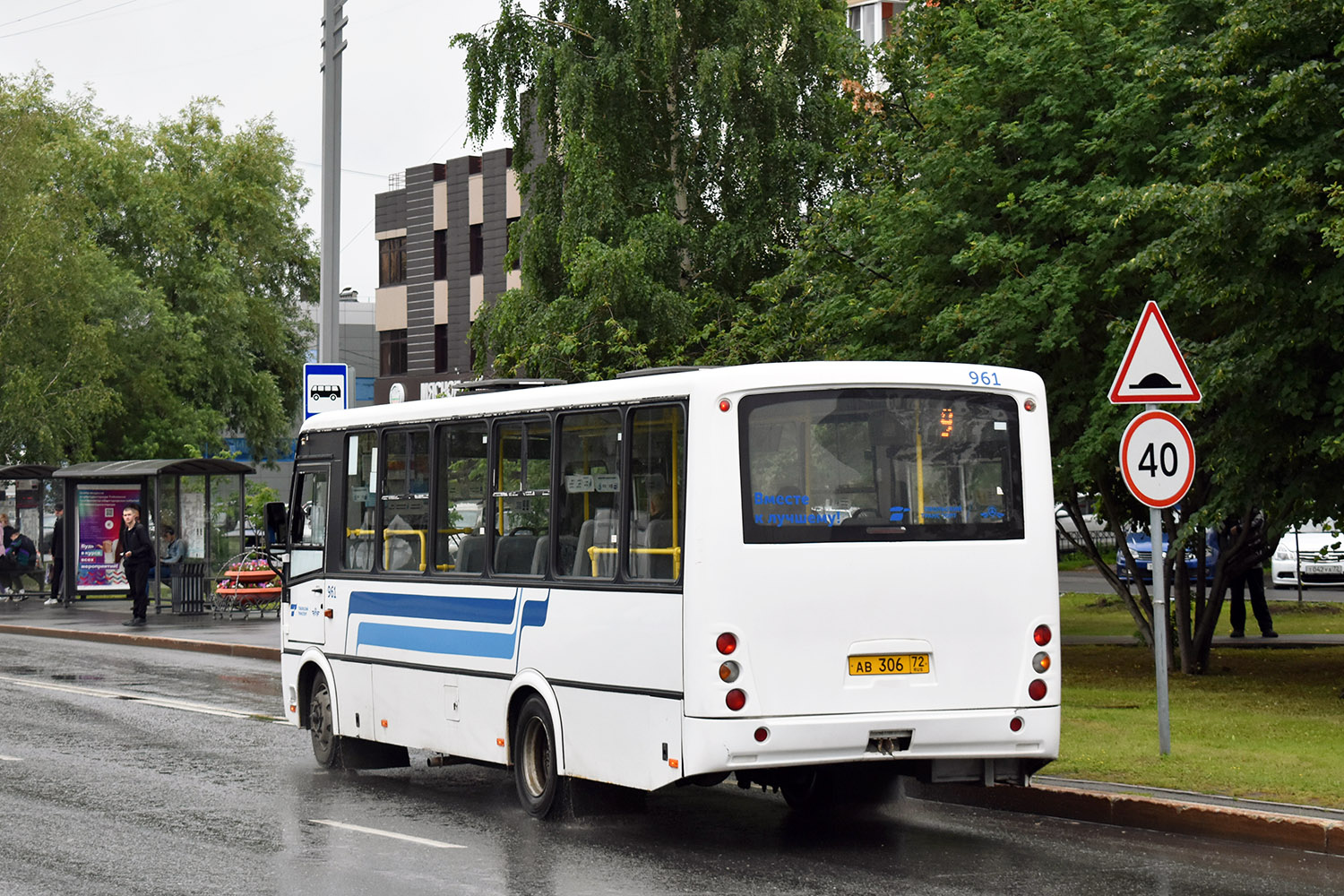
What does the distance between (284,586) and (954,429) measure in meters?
6.36

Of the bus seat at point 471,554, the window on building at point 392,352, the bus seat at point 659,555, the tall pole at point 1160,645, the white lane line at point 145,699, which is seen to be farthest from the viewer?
the window on building at point 392,352

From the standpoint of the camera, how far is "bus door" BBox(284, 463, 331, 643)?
13.7 metres

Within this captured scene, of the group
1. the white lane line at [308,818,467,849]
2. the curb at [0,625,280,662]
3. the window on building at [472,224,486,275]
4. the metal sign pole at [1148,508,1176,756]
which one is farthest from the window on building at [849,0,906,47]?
the white lane line at [308,818,467,849]

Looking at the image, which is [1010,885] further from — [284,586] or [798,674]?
[284,586]

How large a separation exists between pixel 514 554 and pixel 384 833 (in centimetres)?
185

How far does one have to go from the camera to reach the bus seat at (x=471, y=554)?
38.4 feet

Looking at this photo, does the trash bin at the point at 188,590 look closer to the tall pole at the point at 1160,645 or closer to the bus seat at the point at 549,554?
the bus seat at the point at 549,554

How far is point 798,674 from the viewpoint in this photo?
9602 millimetres

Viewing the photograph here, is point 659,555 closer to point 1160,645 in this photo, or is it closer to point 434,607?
point 434,607

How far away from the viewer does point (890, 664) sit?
9.83 meters

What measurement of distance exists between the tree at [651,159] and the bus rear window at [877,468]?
65.9ft

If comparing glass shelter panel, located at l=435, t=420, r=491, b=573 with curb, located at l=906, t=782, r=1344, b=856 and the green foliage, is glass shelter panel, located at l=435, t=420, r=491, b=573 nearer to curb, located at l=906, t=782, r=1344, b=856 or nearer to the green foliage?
curb, located at l=906, t=782, r=1344, b=856

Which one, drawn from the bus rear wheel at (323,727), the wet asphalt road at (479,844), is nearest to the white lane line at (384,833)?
the wet asphalt road at (479,844)

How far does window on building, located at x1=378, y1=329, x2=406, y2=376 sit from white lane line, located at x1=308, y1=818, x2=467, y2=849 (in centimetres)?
6040
